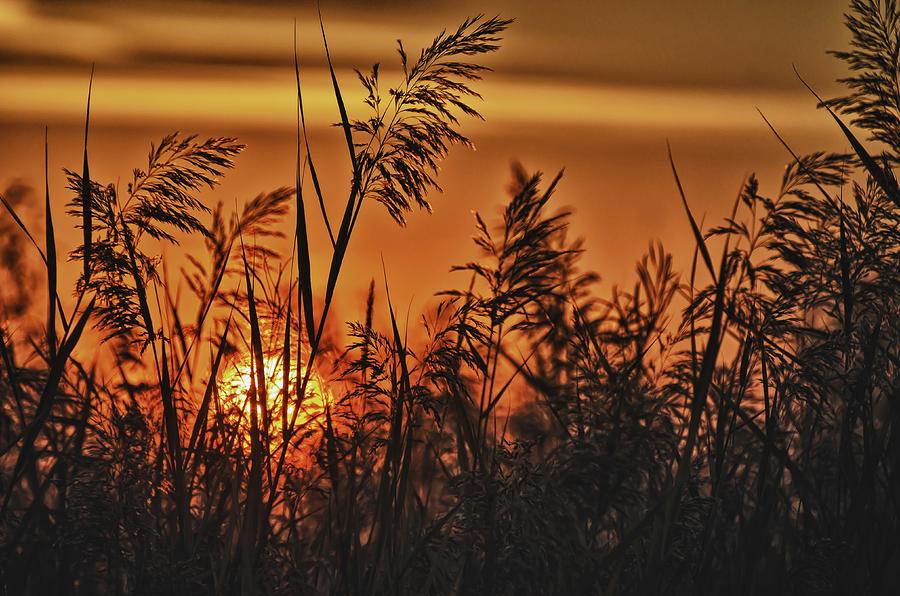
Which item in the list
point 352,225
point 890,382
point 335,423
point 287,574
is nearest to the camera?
point 352,225

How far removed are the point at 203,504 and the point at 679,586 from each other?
47.0 inches

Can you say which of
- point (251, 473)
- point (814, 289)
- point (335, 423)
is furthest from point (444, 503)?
point (814, 289)

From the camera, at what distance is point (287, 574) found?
7.34 ft

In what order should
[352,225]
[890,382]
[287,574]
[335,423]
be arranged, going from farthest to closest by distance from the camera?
[890,382] → [335,423] → [287,574] → [352,225]

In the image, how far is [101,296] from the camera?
230 centimetres

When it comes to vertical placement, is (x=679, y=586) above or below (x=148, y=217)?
below

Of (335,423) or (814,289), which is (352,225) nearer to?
(335,423)

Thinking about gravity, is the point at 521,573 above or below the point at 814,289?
below

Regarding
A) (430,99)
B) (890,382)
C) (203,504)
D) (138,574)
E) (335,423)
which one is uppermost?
(430,99)

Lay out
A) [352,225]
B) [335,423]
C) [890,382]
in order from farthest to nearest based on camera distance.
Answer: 1. [890,382]
2. [335,423]
3. [352,225]

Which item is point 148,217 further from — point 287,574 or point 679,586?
point 679,586

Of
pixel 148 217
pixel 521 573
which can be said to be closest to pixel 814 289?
pixel 521 573

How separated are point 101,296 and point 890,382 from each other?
6.65ft

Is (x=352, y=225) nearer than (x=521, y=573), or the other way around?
(x=352, y=225)
